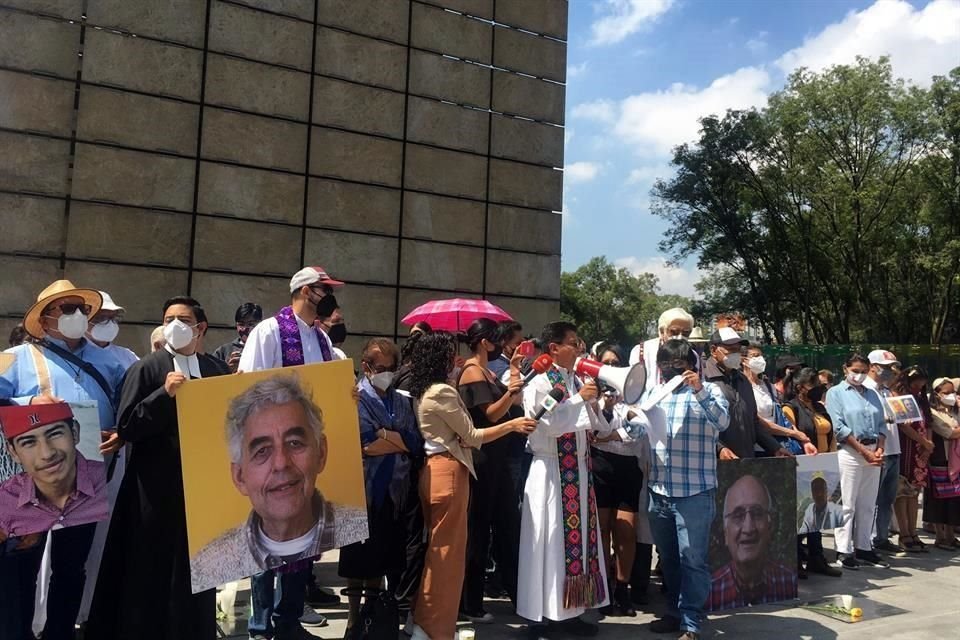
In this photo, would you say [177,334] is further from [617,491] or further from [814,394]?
[814,394]

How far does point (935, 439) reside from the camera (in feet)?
28.2

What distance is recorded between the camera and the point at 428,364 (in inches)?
173

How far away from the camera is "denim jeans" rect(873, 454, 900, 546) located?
792 centimetres

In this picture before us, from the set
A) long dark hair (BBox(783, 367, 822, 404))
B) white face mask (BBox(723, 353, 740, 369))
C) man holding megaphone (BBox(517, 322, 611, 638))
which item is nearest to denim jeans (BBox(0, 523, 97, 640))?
man holding megaphone (BBox(517, 322, 611, 638))

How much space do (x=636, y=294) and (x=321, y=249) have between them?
243ft

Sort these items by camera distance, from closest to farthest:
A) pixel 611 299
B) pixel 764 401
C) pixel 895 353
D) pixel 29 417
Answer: pixel 29 417, pixel 764 401, pixel 895 353, pixel 611 299

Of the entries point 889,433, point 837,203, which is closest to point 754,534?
point 889,433

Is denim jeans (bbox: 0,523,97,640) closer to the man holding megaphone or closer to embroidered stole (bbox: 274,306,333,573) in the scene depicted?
embroidered stole (bbox: 274,306,333,573)

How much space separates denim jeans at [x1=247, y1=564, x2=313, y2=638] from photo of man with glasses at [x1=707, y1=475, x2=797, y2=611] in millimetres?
3090

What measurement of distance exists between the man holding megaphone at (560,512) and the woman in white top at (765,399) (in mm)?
2439

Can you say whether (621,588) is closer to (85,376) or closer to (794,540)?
(794,540)

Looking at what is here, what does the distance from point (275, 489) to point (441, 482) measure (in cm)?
96

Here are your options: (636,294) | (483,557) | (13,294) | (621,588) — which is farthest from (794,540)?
(636,294)

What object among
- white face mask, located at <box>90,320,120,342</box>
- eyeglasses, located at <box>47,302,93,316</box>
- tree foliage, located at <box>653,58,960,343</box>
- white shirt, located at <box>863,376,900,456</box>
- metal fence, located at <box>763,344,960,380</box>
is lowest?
white shirt, located at <box>863,376,900,456</box>
